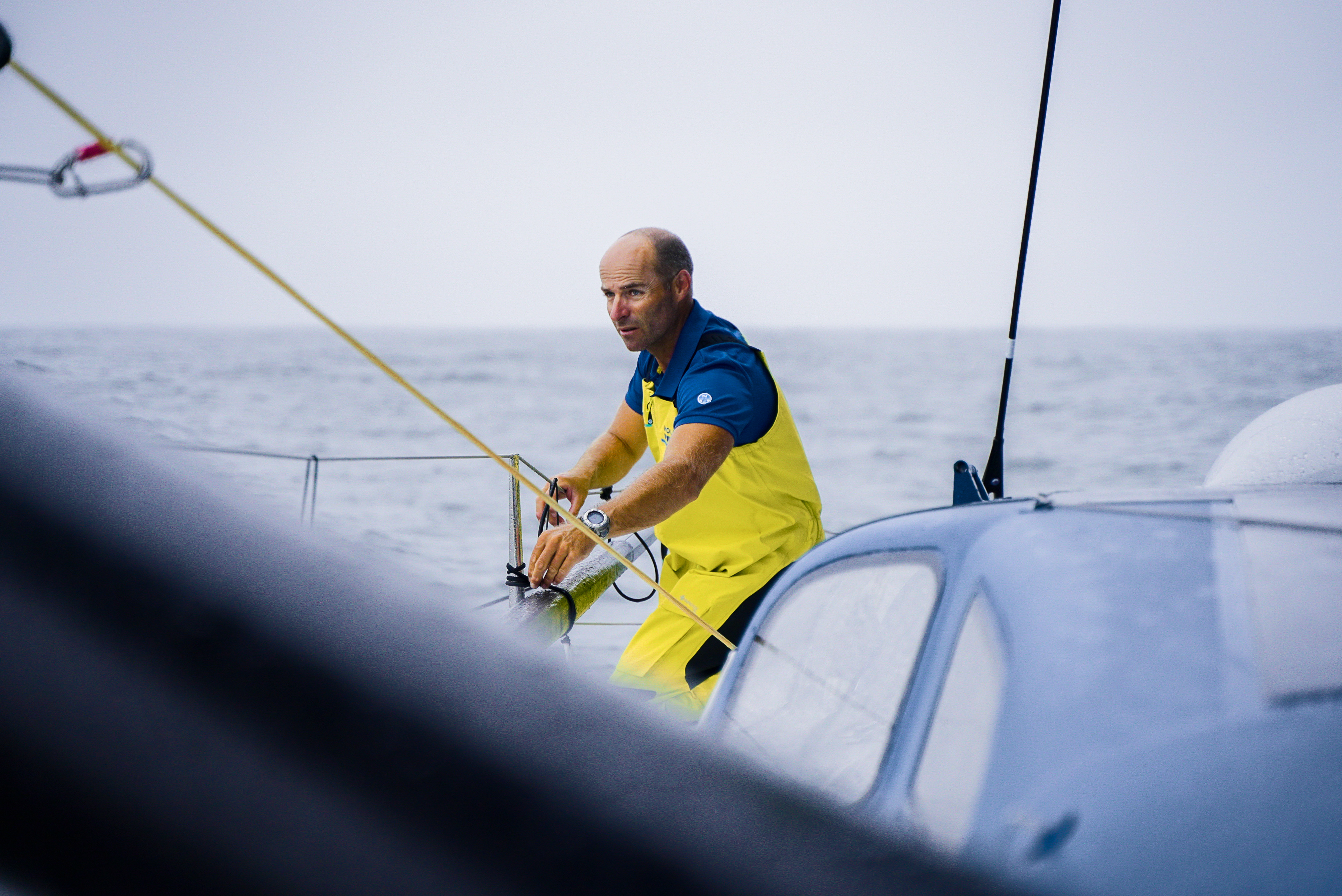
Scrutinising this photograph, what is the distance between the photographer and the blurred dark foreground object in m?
0.20

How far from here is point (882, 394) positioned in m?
24.0

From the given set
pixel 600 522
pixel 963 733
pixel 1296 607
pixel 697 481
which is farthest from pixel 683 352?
pixel 1296 607

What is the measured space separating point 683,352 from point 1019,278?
0.76m

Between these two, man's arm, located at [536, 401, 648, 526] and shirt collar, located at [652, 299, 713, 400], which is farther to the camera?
man's arm, located at [536, 401, 648, 526]

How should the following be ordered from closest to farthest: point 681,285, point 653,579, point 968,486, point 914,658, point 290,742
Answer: point 290,742 → point 914,658 → point 968,486 → point 681,285 → point 653,579

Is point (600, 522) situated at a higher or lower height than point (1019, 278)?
lower

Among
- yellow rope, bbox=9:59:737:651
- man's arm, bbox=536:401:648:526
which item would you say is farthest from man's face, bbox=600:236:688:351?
yellow rope, bbox=9:59:737:651

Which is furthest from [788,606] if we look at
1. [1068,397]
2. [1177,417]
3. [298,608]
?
[1068,397]

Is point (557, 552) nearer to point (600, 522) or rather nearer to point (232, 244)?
point (600, 522)

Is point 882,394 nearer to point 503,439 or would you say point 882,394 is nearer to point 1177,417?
point 1177,417

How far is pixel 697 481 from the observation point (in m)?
1.95

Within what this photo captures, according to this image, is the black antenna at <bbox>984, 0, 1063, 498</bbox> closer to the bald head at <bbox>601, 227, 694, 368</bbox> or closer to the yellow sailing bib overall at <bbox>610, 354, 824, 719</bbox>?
the yellow sailing bib overall at <bbox>610, 354, 824, 719</bbox>

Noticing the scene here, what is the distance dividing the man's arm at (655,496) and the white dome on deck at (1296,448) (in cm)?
91

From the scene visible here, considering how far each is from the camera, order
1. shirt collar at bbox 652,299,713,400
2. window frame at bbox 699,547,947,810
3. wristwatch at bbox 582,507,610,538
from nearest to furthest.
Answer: window frame at bbox 699,547,947,810 → wristwatch at bbox 582,507,610,538 → shirt collar at bbox 652,299,713,400
